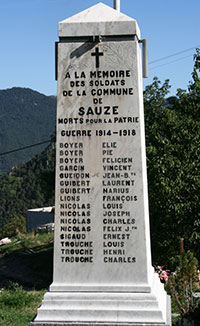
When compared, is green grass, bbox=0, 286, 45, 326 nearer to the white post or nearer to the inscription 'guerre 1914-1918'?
the inscription 'guerre 1914-1918'

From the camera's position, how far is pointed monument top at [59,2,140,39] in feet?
20.7

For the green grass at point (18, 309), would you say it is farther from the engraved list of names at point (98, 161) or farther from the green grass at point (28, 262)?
the green grass at point (28, 262)

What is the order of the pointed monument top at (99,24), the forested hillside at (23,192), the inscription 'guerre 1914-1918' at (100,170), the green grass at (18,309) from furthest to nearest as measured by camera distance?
the forested hillside at (23,192)
the green grass at (18,309)
the pointed monument top at (99,24)
the inscription 'guerre 1914-1918' at (100,170)

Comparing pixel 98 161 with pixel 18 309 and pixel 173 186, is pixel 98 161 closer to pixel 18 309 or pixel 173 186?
pixel 18 309

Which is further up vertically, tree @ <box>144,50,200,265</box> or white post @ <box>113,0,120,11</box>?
white post @ <box>113,0,120,11</box>

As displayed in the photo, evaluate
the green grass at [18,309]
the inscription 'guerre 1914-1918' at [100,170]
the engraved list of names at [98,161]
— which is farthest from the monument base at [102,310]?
the green grass at [18,309]

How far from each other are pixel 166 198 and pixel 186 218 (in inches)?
33.2

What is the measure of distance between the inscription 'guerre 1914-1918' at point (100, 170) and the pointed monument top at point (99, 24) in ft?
0.04

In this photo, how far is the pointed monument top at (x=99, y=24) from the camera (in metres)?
6.30

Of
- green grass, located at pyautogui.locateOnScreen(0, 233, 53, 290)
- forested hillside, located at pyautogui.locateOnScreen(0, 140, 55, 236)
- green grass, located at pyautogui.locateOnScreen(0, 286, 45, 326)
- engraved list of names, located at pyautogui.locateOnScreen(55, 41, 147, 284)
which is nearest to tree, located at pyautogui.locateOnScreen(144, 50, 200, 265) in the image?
green grass, located at pyautogui.locateOnScreen(0, 286, 45, 326)

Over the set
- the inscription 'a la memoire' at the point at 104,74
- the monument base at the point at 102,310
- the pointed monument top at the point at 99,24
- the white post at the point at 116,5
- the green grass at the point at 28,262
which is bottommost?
the green grass at the point at 28,262

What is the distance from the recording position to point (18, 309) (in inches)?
381

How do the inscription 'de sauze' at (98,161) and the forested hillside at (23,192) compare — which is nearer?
the inscription 'de sauze' at (98,161)

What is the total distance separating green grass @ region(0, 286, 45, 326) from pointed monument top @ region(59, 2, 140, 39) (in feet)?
14.6
